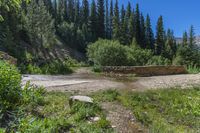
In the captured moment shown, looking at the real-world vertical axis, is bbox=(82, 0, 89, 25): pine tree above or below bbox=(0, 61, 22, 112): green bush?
above

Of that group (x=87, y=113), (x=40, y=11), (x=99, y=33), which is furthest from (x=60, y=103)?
(x=99, y=33)

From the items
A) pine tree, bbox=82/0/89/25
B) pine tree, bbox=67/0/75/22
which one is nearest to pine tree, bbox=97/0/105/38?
pine tree, bbox=82/0/89/25

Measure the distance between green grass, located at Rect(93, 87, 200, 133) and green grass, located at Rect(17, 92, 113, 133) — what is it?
96 cm

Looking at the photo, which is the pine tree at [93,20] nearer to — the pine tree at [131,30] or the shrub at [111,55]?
the pine tree at [131,30]

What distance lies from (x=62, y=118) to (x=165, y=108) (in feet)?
9.59

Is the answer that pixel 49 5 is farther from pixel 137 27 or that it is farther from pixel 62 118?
pixel 62 118

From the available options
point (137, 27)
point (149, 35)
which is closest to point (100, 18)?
point (137, 27)

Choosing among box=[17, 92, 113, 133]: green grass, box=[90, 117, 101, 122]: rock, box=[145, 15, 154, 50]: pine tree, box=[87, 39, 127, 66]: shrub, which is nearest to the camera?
box=[17, 92, 113, 133]: green grass

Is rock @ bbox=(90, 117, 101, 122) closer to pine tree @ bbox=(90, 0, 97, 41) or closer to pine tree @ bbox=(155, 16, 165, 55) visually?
pine tree @ bbox=(155, 16, 165, 55)

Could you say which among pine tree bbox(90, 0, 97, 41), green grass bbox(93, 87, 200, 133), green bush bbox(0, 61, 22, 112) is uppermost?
pine tree bbox(90, 0, 97, 41)

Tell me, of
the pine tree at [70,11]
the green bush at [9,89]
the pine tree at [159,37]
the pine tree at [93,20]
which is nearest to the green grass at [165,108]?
the green bush at [9,89]

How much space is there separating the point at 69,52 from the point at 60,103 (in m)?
38.8

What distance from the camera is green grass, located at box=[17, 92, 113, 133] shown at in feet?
13.0

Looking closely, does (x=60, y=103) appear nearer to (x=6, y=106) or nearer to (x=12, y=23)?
(x=6, y=106)
